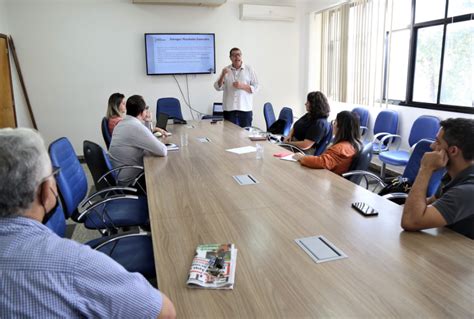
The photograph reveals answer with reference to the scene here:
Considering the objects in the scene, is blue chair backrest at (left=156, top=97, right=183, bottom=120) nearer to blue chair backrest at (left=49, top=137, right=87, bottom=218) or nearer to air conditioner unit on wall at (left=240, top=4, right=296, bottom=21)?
air conditioner unit on wall at (left=240, top=4, right=296, bottom=21)

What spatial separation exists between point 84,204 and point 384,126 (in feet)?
13.3

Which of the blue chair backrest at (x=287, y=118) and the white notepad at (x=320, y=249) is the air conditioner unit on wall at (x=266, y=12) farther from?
the white notepad at (x=320, y=249)

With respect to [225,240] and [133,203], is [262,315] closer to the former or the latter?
[225,240]

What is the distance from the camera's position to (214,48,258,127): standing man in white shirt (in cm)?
569

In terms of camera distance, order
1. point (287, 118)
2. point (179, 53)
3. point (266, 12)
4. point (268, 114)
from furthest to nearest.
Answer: point (266, 12), point (179, 53), point (268, 114), point (287, 118)

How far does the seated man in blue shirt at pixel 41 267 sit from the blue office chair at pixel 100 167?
1894 millimetres

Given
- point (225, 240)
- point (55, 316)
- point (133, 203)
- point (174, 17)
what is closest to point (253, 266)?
point (225, 240)

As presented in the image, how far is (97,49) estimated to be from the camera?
Result: 20.4ft

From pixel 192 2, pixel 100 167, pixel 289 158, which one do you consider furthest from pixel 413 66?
pixel 100 167

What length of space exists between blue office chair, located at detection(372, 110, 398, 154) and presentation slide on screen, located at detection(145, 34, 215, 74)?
3.13m

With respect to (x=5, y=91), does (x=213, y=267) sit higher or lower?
lower

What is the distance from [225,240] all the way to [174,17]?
18.6 feet

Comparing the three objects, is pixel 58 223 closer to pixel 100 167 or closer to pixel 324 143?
pixel 100 167

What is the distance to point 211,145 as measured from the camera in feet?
12.5
